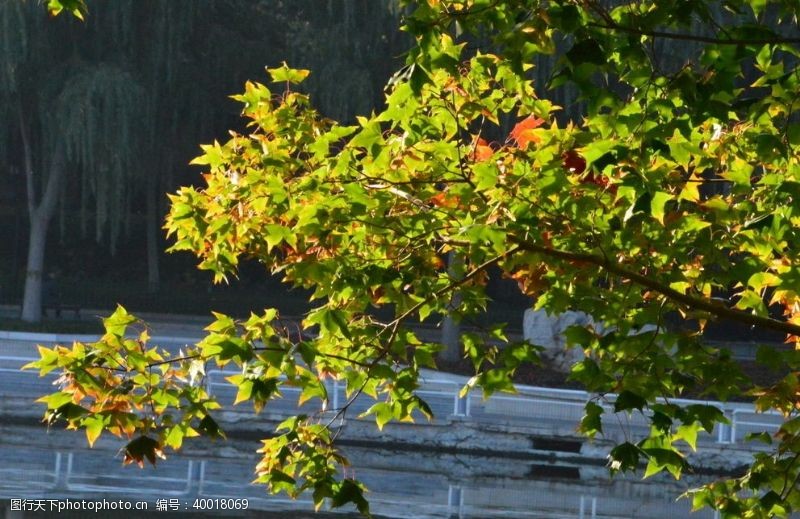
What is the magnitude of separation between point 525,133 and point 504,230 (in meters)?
1.01

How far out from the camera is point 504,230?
159 inches

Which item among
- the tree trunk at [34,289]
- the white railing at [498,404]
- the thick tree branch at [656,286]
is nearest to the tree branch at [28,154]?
the tree trunk at [34,289]

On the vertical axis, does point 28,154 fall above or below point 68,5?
above

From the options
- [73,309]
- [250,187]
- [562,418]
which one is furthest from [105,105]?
[250,187]

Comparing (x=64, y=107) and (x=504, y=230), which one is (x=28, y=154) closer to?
(x=64, y=107)

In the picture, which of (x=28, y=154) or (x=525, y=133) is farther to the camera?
(x=28, y=154)

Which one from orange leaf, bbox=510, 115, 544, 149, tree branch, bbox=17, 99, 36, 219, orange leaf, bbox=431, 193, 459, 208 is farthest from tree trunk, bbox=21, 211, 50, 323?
orange leaf, bbox=431, 193, 459, 208

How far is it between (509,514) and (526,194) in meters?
10.8

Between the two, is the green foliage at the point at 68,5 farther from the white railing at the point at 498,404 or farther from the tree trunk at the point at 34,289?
the tree trunk at the point at 34,289

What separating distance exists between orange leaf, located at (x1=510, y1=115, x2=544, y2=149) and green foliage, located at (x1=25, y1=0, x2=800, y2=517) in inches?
0.7

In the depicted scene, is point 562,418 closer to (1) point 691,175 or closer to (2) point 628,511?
(2) point 628,511

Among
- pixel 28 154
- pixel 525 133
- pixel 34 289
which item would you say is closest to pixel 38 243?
pixel 34 289

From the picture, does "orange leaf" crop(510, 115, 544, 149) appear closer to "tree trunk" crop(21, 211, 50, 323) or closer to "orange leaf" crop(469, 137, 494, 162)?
"orange leaf" crop(469, 137, 494, 162)

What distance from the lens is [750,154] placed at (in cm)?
502
